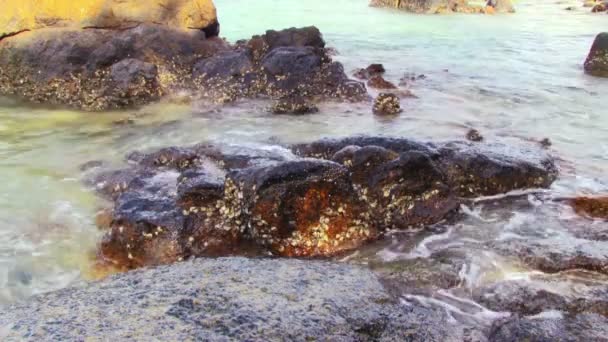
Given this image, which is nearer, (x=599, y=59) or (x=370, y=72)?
(x=370, y=72)

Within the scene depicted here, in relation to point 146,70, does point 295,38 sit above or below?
above

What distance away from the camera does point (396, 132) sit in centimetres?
807

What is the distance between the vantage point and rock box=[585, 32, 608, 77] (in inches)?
495

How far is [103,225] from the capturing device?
5.23 metres

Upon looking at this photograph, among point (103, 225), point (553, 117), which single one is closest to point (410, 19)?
point (553, 117)

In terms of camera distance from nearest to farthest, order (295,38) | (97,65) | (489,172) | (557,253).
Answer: (557,253) < (489,172) < (97,65) < (295,38)

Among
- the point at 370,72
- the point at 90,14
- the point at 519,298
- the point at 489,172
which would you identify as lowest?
the point at 519,298

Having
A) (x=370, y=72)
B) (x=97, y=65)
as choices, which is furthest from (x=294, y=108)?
(x=97, y=65)

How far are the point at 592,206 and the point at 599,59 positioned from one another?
29.4 feet

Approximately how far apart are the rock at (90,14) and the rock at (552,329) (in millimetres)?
10378

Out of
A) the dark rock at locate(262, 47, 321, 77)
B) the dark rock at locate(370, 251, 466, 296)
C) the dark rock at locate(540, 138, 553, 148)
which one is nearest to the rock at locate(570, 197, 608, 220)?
the dark rock at locate(370, 251, 466, 296)

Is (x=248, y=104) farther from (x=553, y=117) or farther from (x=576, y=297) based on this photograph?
(x=576, y=297)

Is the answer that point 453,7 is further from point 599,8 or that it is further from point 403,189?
point 403,189

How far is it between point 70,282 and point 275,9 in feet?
78.8
